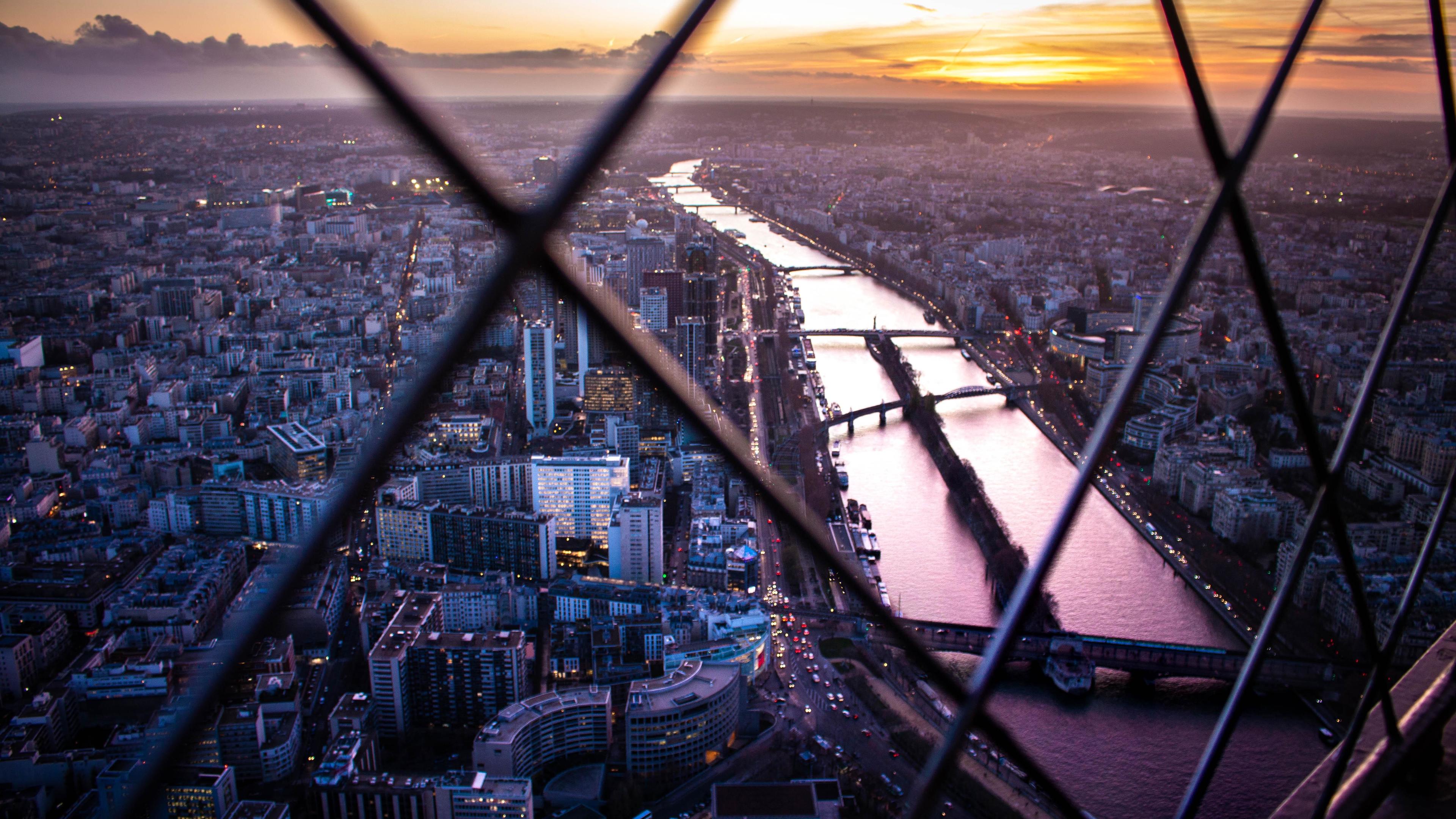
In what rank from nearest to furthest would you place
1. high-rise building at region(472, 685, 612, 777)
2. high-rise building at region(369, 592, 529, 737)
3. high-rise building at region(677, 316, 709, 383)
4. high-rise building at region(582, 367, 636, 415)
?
high-rise building at region(472, 685, 612, 777)
high-rise building at region(369, 592, 529, 737)
high-rise building at region(582, 367, 636, 415)
high-rise building at region(677, 316, 709, 383)

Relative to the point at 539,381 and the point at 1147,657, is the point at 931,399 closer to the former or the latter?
the point at 539,381

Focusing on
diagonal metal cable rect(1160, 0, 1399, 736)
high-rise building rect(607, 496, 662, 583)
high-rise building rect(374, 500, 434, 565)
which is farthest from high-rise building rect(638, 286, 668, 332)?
diagonal metal cable rect(1160, 0, 1399, 736)

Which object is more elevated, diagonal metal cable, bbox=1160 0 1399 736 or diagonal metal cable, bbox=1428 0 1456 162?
diagonal metal cable, bbox=1428 0 1456 162

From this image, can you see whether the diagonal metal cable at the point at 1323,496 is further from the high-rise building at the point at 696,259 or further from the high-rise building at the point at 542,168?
the high-rise building at the point at 696,259

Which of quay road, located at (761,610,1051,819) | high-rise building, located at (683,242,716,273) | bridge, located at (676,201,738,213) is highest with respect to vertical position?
bridge, located at (676,201,738,213)

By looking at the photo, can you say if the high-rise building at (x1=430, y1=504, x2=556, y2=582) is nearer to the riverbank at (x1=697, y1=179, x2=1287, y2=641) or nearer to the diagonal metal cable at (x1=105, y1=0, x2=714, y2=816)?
the riverbank at (x1=697, y1=179, x2=1287, y2=641)

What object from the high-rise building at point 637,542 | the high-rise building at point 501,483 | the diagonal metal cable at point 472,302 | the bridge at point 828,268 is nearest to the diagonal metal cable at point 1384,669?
the diagonal metal cable at point 472,302

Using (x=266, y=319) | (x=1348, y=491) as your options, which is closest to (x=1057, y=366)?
(x=1348, y=491)

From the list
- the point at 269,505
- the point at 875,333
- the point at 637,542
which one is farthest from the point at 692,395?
the point at 875,333
